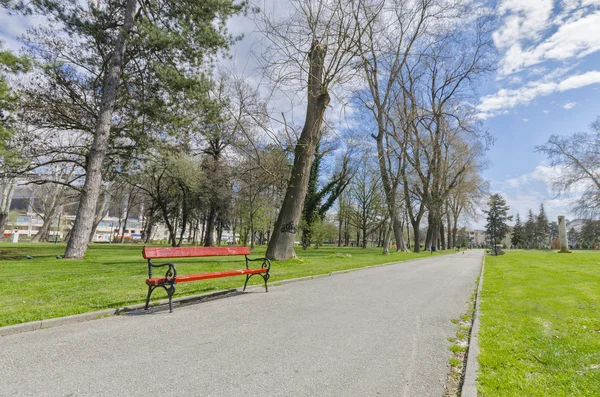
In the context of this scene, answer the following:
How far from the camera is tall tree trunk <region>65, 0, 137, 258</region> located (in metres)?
13.5

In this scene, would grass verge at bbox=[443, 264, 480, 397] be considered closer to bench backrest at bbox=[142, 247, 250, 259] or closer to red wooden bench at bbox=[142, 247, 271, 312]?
red wooden bench at bbox=[142, 247, 271, 312]

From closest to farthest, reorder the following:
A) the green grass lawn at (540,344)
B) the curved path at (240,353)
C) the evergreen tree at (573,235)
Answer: the curved path at (240,353)
the green grass lawn at (540,344)
the evergreen tree at (573,235)

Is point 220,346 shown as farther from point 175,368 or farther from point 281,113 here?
point 281,113

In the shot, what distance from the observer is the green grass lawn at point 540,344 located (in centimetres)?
303

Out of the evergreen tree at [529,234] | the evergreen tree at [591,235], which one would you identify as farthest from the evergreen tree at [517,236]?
the evergreen tree at [591,235]

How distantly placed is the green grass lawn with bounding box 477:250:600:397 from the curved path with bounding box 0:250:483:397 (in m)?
0.52

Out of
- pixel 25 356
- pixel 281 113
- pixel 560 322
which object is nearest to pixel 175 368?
pixel 25 356

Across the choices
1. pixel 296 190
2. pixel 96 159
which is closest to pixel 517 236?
pixel 296 190

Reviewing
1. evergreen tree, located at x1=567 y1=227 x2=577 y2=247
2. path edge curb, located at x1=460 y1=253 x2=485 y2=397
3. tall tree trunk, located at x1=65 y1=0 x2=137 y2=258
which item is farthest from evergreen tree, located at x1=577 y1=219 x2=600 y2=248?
tall tree trunk, located at x1=65 y1=0 x2=137 y2=258

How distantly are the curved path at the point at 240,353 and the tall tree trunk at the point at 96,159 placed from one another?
401 inches

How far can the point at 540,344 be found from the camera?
13.7 feet

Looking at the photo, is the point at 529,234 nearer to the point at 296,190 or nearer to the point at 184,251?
the point at 296,190

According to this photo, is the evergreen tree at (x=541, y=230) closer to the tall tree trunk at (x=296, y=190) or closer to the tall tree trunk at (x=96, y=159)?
the tall tree trunk at (x=296, y=190)

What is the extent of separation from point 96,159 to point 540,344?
49.9 ft
